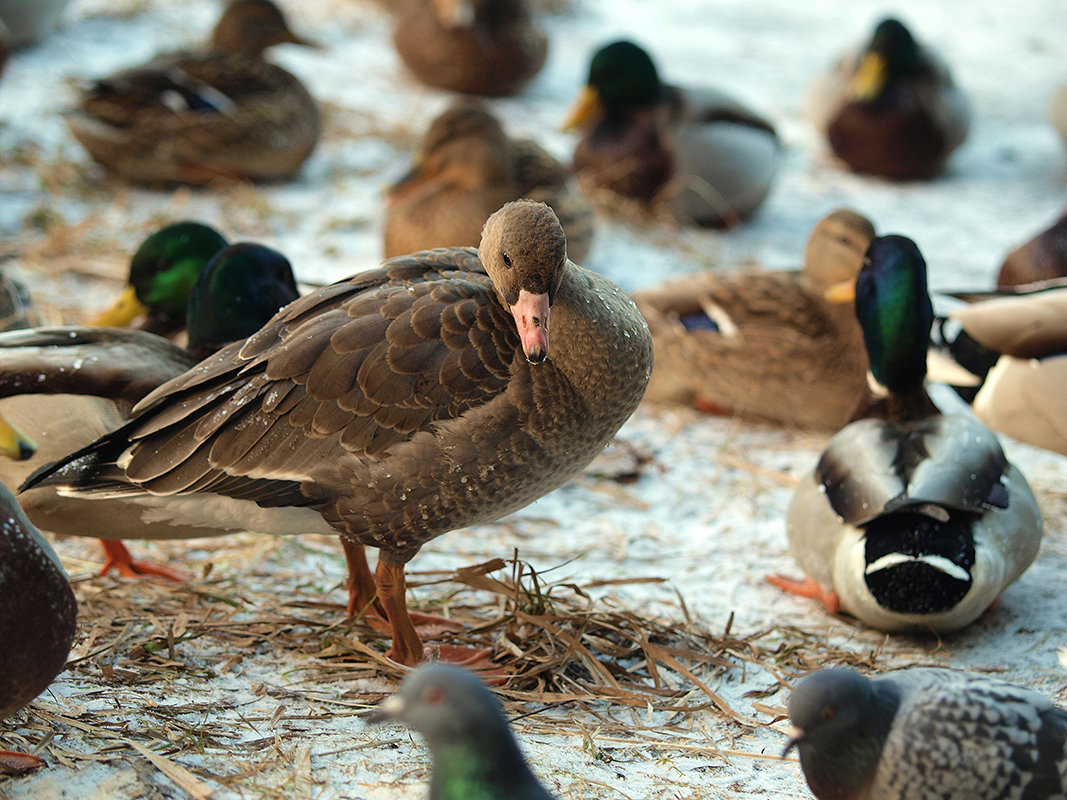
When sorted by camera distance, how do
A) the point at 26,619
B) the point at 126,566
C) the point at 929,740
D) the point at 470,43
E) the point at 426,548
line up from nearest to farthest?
the point at 929,740 → the point at 26,619 → the point at 126,566 → the point at 426,548 → the point at 470,43

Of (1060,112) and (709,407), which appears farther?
(1060,112)

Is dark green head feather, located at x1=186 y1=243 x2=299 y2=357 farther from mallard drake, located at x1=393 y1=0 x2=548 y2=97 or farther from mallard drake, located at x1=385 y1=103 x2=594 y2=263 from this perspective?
mallard drake, located at x1=393 y1=0 x2=548 y2=97

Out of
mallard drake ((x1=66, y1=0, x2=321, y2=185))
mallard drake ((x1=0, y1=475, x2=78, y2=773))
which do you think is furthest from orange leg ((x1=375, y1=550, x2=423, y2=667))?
mallard drake ((x1=66, y1=0, x2=321, y2=185))

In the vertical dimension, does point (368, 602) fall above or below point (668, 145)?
Answer: below

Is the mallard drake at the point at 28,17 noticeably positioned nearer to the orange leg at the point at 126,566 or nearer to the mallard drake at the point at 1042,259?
the orange leg at the point at 126,566

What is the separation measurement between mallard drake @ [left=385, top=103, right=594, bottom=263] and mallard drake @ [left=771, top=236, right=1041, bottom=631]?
6.83 ft

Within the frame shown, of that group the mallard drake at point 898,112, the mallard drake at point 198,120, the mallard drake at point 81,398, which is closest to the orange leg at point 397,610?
the mallard drake at point 81,398

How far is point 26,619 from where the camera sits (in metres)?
2.26

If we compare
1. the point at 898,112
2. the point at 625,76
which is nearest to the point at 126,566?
the point at 625,76

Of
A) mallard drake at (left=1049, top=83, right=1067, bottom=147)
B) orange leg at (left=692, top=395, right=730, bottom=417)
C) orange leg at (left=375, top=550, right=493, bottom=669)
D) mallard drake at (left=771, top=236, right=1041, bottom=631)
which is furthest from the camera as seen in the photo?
mallard drake at (left=1049, top=83, right=1067, bottom=147)

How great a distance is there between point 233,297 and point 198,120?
126 inches

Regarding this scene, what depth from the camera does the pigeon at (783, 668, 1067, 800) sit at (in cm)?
208

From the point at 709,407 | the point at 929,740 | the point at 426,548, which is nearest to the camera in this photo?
the point at 929,740

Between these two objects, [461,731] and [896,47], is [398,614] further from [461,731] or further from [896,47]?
[896,47]
